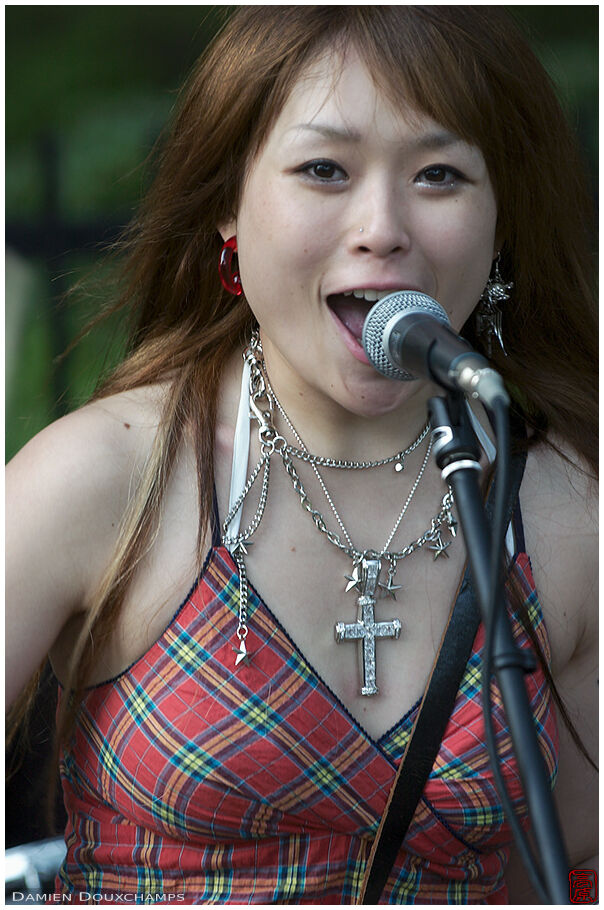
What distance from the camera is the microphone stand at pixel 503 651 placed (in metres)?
0.82

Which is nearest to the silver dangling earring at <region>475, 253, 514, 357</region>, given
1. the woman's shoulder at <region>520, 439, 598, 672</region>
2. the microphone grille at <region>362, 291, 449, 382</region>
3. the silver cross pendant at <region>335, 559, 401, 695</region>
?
the woman's shoulder at <region>520, 439, 598, 672</region>

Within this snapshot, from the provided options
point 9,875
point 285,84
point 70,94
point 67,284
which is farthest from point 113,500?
point 70,94

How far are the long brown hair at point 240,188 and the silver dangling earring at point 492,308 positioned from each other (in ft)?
0.12

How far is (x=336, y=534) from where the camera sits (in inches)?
65.2

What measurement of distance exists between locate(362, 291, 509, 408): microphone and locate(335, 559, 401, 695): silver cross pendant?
594mm

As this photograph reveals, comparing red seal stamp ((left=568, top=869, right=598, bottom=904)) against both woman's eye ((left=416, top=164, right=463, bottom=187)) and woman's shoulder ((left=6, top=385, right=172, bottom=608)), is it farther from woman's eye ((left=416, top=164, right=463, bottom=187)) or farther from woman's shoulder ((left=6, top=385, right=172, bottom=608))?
woman's eye ((left=416, top=164, right=463, bottom=187))

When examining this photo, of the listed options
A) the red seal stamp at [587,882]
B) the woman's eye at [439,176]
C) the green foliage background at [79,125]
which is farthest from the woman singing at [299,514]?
the green foliage background at [79,125]

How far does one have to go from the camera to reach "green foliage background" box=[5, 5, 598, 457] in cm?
233

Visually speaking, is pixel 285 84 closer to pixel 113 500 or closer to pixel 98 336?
pixel 113 500

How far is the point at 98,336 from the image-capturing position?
257cm

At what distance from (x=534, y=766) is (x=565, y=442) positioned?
1135 mm

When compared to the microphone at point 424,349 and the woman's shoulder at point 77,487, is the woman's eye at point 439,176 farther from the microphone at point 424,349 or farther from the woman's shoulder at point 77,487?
the woman's shoulder at point 77,487

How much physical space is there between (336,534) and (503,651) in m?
0.81

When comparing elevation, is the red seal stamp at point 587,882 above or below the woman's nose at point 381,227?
below
